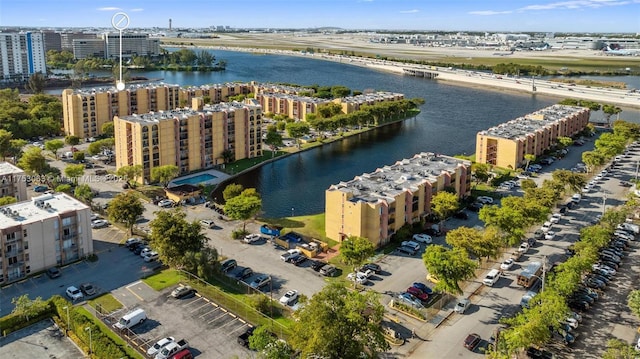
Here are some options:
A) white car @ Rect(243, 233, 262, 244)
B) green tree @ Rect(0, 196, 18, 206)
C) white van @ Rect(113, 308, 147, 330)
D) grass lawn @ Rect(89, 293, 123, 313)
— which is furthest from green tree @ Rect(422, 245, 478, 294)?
green tree @ Rect(0, 196, 18, 206)

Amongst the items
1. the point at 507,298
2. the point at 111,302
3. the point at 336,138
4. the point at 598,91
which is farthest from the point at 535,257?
the point at 598,91

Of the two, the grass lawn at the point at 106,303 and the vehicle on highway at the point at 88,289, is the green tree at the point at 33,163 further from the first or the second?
the grass lawn at the point at 106,303

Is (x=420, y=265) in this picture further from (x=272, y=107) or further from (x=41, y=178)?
(x=272, y=107)

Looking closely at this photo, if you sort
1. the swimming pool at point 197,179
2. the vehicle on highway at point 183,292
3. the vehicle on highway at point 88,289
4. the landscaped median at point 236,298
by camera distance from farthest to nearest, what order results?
1. the swimming pool at point 197,179
2. the vehicle on highway at point 88,289
3. the vehicle on highway at point 183,292
4. the landscaped median at point 236,298

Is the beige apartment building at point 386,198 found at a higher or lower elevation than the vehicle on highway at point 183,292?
higher

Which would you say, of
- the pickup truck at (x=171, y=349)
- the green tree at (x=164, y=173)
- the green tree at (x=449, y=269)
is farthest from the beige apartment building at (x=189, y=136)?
the green tree at (x=449, y=269)

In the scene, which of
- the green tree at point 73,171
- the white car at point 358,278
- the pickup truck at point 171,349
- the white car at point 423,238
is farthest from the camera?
the green tree at point 73,171

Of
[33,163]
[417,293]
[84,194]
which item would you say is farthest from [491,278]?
[33,163]

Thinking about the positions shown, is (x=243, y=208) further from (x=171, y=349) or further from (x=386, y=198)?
(x=171, y=349)
